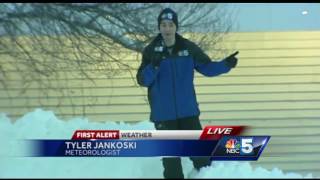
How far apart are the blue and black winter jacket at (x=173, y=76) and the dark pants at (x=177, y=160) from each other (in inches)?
1.7

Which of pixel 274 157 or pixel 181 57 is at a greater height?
pixel 181 57

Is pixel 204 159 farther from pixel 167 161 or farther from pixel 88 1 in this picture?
pixel 88 1

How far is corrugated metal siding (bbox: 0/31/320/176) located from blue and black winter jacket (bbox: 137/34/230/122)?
0.24 ft

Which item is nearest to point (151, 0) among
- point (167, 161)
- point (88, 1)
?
point (88, 1)

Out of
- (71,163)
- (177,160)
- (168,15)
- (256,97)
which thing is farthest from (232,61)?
(71,163)

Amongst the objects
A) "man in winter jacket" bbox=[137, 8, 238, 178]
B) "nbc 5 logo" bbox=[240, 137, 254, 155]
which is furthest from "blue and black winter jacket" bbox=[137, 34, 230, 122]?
"nbc 5 logo" bbox=[240, 137, 254, 155]

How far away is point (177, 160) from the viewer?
5461 mm

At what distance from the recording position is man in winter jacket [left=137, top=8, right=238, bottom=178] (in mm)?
5496

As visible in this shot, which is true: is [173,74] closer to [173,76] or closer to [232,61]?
[173,76]

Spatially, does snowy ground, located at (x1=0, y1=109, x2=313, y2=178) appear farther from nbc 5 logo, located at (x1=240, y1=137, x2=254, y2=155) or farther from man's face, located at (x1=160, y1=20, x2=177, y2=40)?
man's face, located at (x1=160, y1=20, x2=177, y2=40)

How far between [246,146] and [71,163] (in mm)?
1444

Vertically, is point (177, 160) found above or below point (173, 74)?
below

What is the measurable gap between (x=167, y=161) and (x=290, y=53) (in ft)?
4.45

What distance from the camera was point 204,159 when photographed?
17.9 ft
